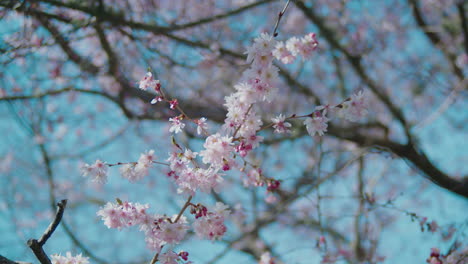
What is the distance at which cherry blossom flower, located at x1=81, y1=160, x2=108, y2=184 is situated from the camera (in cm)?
197

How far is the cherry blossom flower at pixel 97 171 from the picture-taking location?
1.97 meters

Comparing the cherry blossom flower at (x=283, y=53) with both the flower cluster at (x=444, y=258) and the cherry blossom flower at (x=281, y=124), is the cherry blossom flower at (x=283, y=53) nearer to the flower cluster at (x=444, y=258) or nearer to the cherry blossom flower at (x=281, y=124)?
the cherry blossom flower at (x=281, y=124)

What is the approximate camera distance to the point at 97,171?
199 centimetres

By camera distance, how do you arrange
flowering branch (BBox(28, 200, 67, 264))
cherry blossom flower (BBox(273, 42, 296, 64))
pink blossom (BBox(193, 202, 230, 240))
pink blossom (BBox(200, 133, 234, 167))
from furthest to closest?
cherry blossom flower (BBox(273, 42, 296, 64))
pink blossom (BBox(193, 202, 230, 240))
pink blossom (BBox(200, 133, 234, 167))
flowering branch (BBox(28, 200, 67, 264))

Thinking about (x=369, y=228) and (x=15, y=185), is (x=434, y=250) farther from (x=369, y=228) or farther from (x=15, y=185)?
(x=15, y=185)

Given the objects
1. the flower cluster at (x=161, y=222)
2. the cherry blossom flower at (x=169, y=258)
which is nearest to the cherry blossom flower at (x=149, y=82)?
the flower cluster at (x=161, y=222)

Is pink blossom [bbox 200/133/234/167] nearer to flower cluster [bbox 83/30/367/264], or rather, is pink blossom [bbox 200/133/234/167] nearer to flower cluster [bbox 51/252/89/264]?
flower cluster [bbox 83/30/367/264]

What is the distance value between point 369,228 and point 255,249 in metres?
2.42

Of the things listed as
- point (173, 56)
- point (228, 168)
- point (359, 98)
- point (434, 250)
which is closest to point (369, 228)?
point (434, 250)

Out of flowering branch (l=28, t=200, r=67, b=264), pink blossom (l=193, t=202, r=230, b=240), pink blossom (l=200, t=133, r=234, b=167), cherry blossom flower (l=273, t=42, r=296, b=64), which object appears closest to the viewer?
flowering branch (l=28, t=200, r=67, b=264)

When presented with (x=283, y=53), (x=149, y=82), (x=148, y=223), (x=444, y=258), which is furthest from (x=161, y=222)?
(x=444, y=258)

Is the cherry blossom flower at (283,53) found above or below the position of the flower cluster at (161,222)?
above

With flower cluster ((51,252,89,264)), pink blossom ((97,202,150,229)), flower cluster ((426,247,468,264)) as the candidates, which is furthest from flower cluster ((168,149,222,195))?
flower cluster ((426,247,468,264))

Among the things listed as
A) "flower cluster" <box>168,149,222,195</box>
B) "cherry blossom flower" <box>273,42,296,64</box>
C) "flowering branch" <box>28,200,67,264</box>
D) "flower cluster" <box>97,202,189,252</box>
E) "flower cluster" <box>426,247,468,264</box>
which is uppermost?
"cherry blossom flower" <box>273,42,296,64</box>
